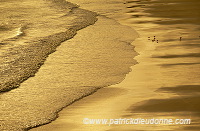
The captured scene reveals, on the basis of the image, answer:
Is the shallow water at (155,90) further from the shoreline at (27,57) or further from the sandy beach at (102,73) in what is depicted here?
the shoreline at (27,57)

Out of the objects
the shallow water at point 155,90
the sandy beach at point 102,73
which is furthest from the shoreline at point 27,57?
the shallow water at point 155,90

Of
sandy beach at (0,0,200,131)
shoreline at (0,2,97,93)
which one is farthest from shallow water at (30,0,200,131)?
shoreline at (0,2,97,93)

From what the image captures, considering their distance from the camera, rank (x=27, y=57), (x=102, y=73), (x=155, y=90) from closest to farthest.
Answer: (x=155, y=90)
(x=102, y=73)
(x=27, y=57)

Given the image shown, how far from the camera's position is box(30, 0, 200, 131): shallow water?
265 inches

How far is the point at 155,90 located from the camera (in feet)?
25.9

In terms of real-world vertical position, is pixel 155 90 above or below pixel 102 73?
above

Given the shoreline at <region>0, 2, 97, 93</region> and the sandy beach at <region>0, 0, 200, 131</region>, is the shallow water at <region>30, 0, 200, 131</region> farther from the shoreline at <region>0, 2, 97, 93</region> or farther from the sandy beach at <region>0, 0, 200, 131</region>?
the shoreline at <region>0, 2, 97, 93</region>

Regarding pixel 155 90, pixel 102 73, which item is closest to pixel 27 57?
pixel 102 73

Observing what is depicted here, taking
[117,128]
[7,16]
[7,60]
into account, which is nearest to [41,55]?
[7,60]

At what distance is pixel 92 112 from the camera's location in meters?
7.08

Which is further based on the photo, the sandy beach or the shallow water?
the sandy beach

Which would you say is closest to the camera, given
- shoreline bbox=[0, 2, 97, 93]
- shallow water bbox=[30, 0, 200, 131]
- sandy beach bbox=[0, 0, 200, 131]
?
shallow water bbox=[30, 0, 200, 131]

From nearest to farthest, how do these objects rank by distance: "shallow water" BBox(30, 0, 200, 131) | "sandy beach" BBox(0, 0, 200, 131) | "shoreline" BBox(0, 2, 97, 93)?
"shallow water" BBox(30, 0, 200, 131), "sandy beach" BBox(0, 0, 200, 131), "shoreline" BBox(0, 2, 97, 93)

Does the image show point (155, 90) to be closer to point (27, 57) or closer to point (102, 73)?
point (102, 73)
